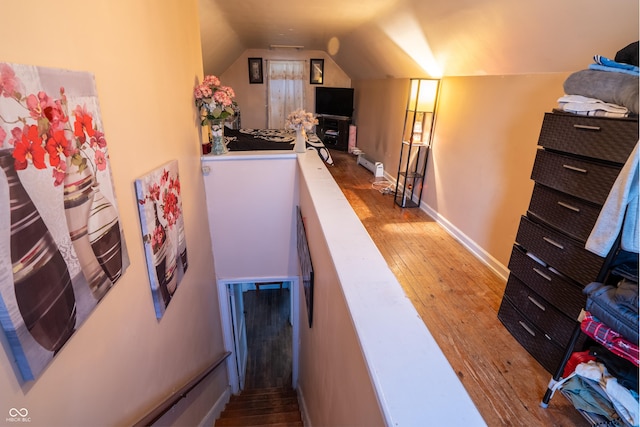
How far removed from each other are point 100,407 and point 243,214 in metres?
2.12

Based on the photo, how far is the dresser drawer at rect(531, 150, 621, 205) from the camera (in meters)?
1.44

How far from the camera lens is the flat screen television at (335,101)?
7219mm

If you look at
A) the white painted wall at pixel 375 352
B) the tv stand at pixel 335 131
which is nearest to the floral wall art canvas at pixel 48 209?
the white painted wall at pixel 375 352

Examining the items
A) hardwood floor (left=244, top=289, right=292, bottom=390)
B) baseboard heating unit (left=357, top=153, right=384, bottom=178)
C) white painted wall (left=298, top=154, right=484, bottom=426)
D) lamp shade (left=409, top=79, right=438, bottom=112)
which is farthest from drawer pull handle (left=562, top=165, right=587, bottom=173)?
hardwood floor (left=244, top=289, right=292, bottom=390)

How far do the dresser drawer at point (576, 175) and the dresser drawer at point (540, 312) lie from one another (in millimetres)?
646

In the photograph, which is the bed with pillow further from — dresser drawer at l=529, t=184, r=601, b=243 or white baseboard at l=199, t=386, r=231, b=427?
white baseboard at l=199, t=386, r=231, b=427

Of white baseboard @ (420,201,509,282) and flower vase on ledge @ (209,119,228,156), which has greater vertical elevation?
flower vase on ledge @ (209,119,228,156)

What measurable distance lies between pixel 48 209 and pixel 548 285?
226cm

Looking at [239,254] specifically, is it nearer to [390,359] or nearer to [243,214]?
[243,214]

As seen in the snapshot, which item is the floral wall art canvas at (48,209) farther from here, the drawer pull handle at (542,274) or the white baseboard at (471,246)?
the white baseboard at (471,246)

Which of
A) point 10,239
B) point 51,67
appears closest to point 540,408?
point 10,239

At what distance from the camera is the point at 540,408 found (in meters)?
1.62

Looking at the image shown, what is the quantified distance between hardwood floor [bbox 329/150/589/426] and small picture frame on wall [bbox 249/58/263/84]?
5.31 metres

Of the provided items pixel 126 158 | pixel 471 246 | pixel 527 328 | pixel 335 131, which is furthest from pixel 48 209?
pixel 335 131
